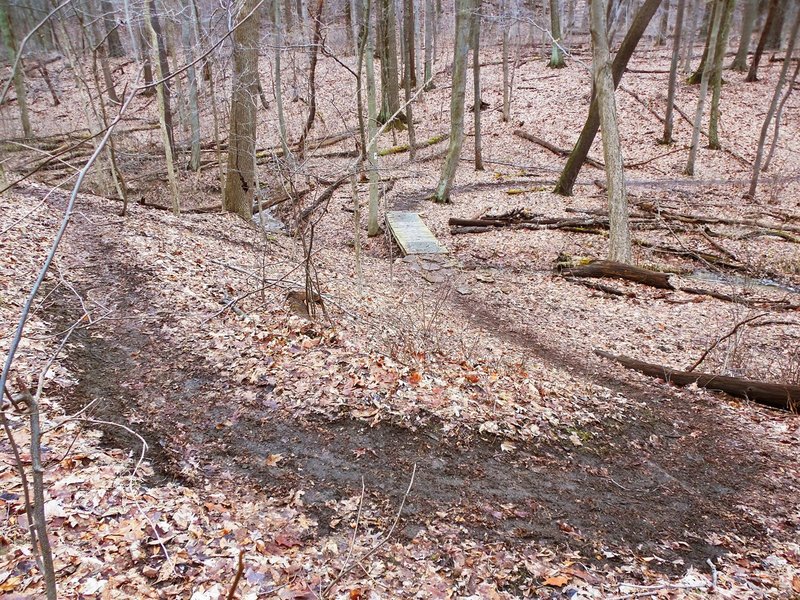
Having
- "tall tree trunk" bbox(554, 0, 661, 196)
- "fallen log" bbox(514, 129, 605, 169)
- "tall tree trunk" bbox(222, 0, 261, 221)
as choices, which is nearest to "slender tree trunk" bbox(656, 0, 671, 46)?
"fallen log" bbox(514, 129, 605, 169)

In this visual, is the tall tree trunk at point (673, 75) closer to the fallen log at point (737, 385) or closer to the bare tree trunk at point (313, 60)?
the bare tree trunk at point (313, 60)

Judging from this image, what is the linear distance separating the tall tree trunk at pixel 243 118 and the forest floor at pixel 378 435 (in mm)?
2301

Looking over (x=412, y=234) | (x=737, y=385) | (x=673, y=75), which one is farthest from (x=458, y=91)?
(x=737, y=385)

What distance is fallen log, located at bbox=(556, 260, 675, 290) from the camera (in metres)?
9.96

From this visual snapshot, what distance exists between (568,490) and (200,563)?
2.92 m

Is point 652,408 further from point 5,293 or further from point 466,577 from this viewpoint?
point 5,293

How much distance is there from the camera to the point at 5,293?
18.9ft

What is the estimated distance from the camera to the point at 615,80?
44.1 feet

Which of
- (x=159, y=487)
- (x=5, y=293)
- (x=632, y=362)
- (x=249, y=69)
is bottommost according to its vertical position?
(x=632, y=362)

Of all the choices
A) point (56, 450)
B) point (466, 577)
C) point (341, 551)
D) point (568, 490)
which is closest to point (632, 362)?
point (568, 490)

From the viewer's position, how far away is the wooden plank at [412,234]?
12.0 meters

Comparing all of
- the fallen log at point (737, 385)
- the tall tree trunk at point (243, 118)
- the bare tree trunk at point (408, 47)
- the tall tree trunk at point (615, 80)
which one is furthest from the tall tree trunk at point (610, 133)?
the bare tree trunk at point (408, 47)

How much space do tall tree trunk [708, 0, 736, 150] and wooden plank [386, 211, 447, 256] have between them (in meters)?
12.4

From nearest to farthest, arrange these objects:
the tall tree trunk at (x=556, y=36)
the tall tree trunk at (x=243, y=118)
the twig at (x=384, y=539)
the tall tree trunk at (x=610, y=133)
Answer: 1. the twig at (x=384, y=539)
2. the tall tree trunk at (x=610, y=133)
3. the tall tree trunk at (x=243, y=118)
4. the tall tree trunk at (x=556, y=36)
